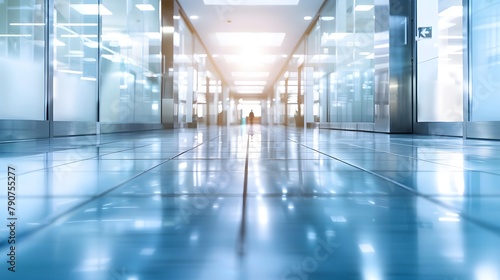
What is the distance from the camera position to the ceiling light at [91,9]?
6942 millimetres

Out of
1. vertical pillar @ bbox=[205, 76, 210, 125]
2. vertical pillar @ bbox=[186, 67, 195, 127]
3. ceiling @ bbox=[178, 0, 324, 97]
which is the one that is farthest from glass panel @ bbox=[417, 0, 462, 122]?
vertical pillar @ bbox=[205, 76, 210, 125]

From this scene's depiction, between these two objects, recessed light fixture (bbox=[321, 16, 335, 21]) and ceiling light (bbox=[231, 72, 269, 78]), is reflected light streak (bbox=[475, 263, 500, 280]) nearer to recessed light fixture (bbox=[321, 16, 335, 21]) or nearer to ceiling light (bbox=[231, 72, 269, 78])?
recessed light fixture (bbox=[321, 16, 335, 21])

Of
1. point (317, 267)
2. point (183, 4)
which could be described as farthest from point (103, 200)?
point (183, 4)

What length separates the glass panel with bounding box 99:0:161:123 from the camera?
8.35 metres

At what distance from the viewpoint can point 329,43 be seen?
531 inches

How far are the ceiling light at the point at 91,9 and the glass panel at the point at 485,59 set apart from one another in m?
6.67

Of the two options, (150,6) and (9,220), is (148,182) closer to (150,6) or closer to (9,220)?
(9,220)

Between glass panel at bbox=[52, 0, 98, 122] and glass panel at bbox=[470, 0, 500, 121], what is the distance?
6.56 metres

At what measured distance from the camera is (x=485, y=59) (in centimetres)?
601

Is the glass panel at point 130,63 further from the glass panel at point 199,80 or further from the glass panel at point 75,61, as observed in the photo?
the glass panel at point 199,80

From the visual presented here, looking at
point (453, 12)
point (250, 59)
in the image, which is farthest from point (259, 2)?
point (250, 59)


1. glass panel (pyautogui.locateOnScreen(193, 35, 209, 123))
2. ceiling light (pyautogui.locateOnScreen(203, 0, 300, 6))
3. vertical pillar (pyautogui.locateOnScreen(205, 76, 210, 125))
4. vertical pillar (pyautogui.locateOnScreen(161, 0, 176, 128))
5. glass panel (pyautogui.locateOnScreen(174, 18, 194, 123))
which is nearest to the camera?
vertical pillar (pyautogui.locateOnScreen(161, 0, 176, 128))

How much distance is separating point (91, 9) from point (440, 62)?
22.3ft

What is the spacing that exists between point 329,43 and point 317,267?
13524 millimetres
